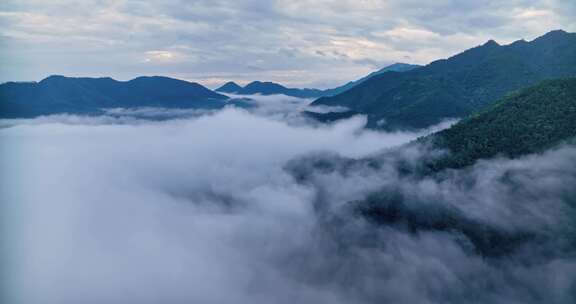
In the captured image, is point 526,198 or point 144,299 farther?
point 144,299

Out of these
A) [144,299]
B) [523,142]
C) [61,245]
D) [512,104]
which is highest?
[512,104]

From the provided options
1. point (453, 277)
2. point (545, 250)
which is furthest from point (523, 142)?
point (453, 277)

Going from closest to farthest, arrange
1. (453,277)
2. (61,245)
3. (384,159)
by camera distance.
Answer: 1. (453,277)
2. (61,245)
3. (384,159)

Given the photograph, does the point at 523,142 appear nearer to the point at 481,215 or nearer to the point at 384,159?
the point at 481,215

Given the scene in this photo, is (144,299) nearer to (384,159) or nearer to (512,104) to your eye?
(384,159)

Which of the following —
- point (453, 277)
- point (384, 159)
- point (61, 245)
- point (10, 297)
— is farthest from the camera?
point (384, 159)

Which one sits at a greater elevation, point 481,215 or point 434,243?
point 481,215

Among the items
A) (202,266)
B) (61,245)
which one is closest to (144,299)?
(202,266)
